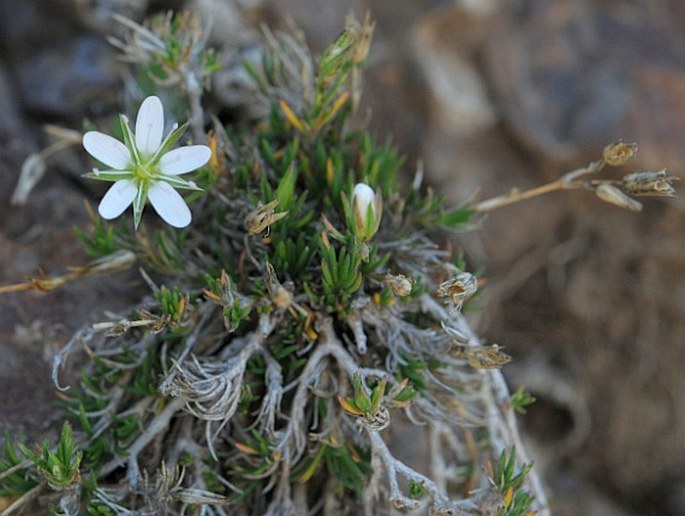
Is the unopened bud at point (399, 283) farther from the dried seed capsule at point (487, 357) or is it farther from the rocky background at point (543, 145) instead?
the rocky background at point (543, 145)

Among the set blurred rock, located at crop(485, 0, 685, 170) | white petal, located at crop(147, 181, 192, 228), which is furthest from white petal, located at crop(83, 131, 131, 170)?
blurred rock, located at crop(485, 0, 685, 170)

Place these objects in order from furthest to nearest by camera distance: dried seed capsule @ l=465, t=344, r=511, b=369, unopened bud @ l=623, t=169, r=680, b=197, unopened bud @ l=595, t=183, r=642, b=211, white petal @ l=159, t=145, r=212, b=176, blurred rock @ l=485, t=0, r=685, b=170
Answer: blurred rock @ l=485, t=0, r=685, b=170 < unopened bud @ l=595, t=183, r=642, b=211 < unopened bud @ l=623, t=169, r=680, b=197 < dried seed capsule @ l=465, t=344, r=511, b=369 < white petal @ l=159, t=145, r=212, b=176

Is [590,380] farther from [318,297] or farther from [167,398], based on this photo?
[167,398]

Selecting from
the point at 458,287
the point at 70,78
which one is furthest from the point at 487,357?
the point at 70,78

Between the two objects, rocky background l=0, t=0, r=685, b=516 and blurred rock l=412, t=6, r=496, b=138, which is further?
blurred rock l=412, t=6, r=496, b=138

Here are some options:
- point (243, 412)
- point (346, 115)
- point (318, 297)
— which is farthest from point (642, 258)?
point (243, 412)

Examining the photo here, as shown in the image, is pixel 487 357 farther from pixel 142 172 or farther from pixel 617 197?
pixel 142 172

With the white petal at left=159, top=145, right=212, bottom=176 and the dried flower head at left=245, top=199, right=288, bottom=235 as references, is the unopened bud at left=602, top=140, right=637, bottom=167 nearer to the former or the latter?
the dried flower head at left=245, top=199, right=288, bottom=235
